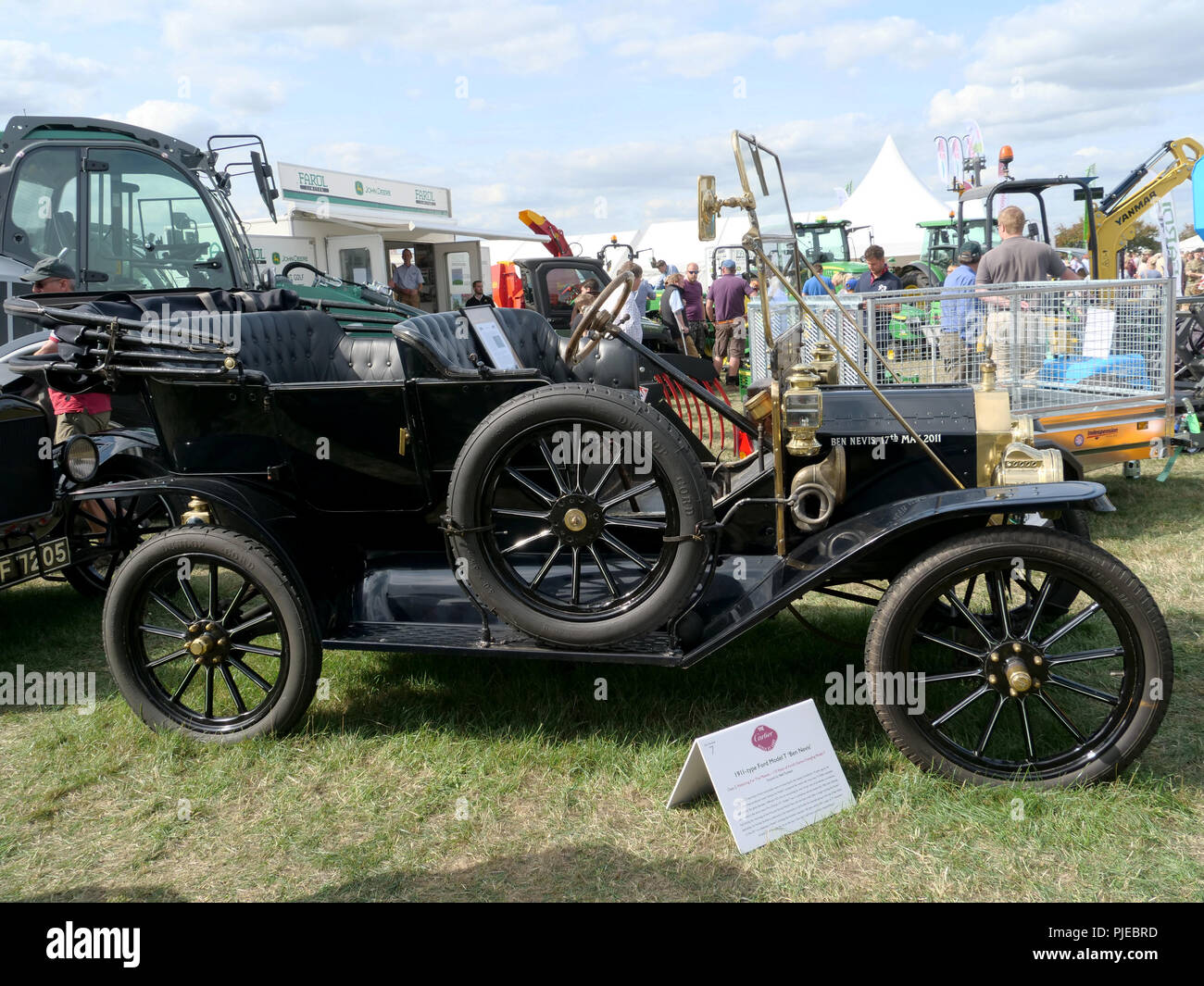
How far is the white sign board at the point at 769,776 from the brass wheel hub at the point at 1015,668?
531 mm

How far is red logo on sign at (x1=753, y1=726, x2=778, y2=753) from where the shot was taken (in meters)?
2.79

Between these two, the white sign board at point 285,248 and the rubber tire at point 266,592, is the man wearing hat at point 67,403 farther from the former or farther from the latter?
the white sign board at point 285,248

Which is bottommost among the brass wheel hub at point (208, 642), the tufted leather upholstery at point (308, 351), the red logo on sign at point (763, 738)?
the red logo on sign at point (763, 738)

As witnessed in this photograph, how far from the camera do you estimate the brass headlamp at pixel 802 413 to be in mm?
2971

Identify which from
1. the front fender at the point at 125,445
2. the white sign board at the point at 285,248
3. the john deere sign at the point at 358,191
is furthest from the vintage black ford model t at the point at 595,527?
the john deere sign at the point at 358,191

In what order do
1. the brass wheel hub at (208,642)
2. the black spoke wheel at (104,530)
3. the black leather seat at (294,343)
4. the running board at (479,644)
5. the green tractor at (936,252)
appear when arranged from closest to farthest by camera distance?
the running board at (479,644), the brass wheel hub at (208,642), the black leather seat at (294,343), the black spoke wheel at (104,530), the green tractor at (936,252)

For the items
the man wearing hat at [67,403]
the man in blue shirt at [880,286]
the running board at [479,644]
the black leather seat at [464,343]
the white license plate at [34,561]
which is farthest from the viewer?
the man in blue shirt at [880,286]

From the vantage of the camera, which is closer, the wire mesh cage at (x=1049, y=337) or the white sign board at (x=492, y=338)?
the white sign board at (x=492, y=338)

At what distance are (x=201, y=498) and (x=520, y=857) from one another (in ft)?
5.41

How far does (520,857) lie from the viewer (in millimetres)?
2703

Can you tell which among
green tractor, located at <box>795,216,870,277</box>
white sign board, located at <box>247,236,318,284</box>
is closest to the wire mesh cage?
white sign board, located at <box>247,236,318,284</box>

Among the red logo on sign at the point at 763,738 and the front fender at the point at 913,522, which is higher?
the front fender at the point at 913,522
